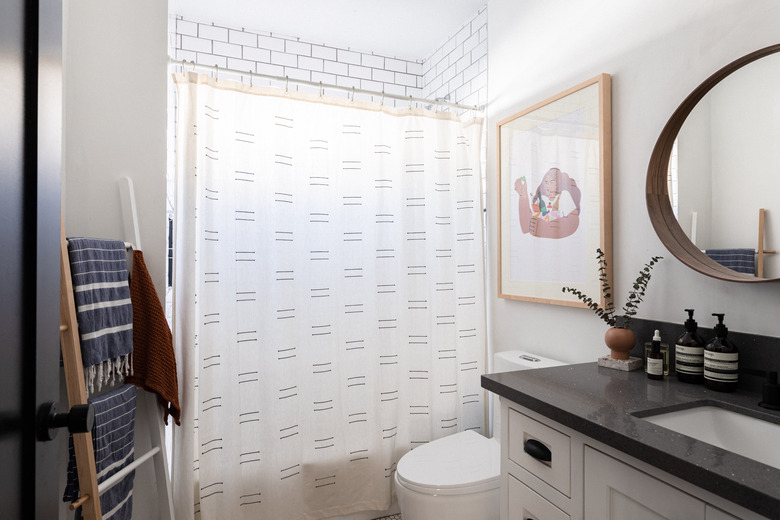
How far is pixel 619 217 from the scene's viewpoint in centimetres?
164

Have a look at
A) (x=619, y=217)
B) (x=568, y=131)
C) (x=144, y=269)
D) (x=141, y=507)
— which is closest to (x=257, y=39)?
(x=144, y=269)

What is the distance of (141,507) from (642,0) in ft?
8.76

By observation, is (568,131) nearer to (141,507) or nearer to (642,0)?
(642,0)

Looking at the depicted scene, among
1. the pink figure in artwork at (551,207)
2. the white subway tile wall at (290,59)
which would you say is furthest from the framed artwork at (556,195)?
the white subway tile wall at (290,59)

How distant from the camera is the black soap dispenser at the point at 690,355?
1.24 m

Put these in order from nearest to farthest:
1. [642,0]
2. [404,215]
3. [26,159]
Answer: [26,159], [642,0], [404,215]

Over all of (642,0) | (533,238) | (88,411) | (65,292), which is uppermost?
(642,0)

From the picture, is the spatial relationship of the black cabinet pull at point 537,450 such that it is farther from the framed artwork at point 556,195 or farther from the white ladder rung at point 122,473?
the white ladder rung at point 122,473

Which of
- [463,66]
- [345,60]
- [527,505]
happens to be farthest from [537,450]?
[345,60]

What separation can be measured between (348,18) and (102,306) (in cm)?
202

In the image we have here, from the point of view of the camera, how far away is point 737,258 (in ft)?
4.07

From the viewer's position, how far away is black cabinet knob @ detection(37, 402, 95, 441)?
2.26 ft

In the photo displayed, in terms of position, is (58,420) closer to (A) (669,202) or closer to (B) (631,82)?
(A) (669,202)

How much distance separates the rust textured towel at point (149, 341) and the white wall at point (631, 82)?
1560mm
